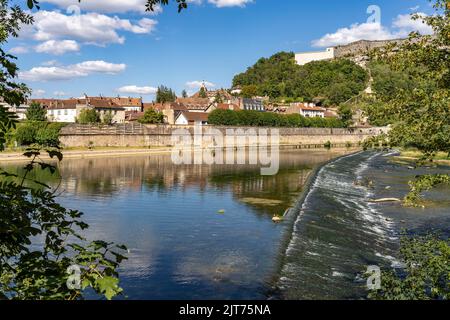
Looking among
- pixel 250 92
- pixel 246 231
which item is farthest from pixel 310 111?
pixel 246 231

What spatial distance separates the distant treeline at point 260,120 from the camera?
359 ft

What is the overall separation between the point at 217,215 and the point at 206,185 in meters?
12.7

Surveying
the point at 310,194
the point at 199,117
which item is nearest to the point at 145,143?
the point at 199,117

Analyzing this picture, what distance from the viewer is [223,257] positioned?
1625 centimetres

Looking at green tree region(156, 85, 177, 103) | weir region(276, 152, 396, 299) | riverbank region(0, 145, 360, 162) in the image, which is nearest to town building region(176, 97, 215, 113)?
green tree region(156, 85, 177, 103)

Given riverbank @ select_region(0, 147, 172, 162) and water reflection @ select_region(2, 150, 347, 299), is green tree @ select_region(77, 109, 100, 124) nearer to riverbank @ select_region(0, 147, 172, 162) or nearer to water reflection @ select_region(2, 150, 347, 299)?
riverbank @ select_region(0, 147, 172, 162)

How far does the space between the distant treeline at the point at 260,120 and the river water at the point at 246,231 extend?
7043 centimetres

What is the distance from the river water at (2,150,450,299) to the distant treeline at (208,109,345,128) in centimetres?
7043

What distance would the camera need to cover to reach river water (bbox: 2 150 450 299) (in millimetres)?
13461

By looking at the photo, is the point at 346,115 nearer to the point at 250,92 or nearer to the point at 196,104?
the point at 196,104

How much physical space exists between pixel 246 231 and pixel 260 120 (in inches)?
3807
